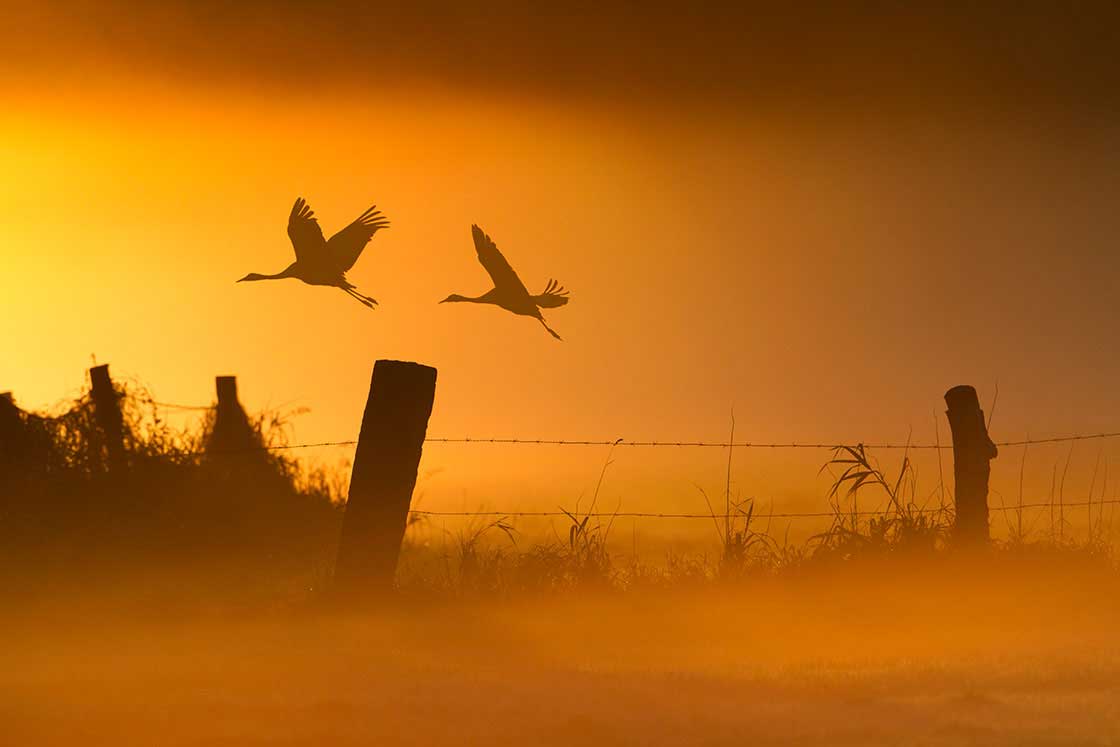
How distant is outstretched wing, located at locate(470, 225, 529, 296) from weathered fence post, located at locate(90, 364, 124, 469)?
13.7ft

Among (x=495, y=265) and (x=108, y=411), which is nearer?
(x=495, y=265)

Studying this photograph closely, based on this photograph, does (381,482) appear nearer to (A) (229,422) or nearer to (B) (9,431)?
(B) (9,431)

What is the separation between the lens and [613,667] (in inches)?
273

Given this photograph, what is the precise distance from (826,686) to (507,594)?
253 cm

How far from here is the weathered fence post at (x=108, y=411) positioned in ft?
36.3

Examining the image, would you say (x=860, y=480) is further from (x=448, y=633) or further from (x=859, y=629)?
(x=448, y=633)

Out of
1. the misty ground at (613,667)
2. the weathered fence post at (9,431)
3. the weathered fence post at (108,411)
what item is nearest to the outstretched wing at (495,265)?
the misty ground at (613,667)

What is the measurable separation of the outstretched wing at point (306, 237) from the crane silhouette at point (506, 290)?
108cm

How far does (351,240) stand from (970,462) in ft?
14.5

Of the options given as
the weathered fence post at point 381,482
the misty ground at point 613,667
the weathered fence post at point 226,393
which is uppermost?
the weathered fence post at point 226,393

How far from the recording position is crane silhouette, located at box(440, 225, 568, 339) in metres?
8.59

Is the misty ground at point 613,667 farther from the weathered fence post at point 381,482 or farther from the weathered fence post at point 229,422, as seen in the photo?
the weathered fence post at point 229,422

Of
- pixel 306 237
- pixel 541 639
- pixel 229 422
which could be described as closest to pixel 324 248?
pixel 306 237

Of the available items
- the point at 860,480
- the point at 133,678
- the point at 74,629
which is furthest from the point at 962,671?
the point at 74,629
